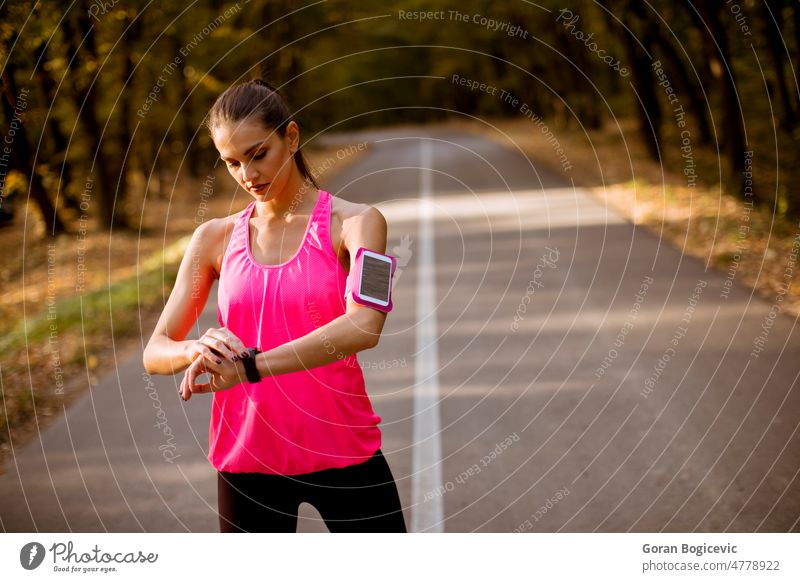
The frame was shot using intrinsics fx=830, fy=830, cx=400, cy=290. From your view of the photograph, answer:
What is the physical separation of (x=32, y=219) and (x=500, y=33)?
77.1 ft

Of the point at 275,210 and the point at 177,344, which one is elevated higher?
the point at 275,210

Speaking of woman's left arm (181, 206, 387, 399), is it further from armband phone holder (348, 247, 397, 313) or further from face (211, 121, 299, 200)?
face (211, 121, 299, 200)

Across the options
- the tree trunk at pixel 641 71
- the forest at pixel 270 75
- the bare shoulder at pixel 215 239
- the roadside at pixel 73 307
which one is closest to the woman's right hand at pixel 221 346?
the bare shoulder at pixel 215 239

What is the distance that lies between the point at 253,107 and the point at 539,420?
3.77 meters

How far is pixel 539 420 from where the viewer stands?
534 centimetres

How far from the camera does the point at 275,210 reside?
2.19 meters

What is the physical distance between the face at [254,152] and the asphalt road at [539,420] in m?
2.51

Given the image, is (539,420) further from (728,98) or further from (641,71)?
(641,71)

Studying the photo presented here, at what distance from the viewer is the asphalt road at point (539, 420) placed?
13.7ft

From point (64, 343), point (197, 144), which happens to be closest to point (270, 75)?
point (64, 343)

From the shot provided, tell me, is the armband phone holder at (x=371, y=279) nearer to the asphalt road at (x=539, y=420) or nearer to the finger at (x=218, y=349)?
the finger at (x=218, y=349)

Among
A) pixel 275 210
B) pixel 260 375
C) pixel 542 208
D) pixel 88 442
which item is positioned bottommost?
pixel 88 442

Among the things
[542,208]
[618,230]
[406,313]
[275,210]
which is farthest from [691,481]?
[542,208]
